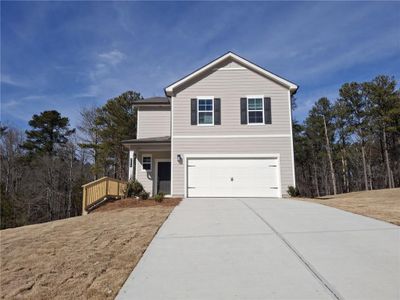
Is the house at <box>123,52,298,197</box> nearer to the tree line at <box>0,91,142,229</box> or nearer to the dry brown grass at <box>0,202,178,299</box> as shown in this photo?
the dry brown grass at <box>0,202,178,299</box>

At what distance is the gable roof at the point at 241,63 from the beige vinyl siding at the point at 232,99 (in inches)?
8.8

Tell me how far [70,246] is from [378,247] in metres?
5.70

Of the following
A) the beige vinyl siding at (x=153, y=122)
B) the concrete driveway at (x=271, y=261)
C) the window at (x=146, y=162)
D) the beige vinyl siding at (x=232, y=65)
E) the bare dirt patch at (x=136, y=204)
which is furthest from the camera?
the beige vinyl siding at (x=153, y=122)

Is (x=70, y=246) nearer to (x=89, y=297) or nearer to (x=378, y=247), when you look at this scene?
(x=89, y=297)

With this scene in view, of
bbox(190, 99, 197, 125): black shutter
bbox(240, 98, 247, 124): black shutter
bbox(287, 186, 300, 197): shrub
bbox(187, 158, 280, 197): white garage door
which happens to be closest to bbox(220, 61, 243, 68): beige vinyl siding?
bbox(240, 98, 247, 124): black shutter

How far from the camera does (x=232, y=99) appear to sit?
1470cm

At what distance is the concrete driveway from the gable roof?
29.8 ft

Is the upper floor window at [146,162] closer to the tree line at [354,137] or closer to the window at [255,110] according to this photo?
the window at [255,110]

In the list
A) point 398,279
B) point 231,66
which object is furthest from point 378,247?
point 231,66

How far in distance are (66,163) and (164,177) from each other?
61.9 ft

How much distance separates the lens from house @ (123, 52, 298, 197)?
13.8 m

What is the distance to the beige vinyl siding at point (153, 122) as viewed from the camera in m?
17.8

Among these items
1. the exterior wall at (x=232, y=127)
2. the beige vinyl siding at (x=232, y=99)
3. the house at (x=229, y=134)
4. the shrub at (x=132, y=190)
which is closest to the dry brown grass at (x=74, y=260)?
the shrub at (x=132, y=190)

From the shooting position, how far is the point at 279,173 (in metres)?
13.8
